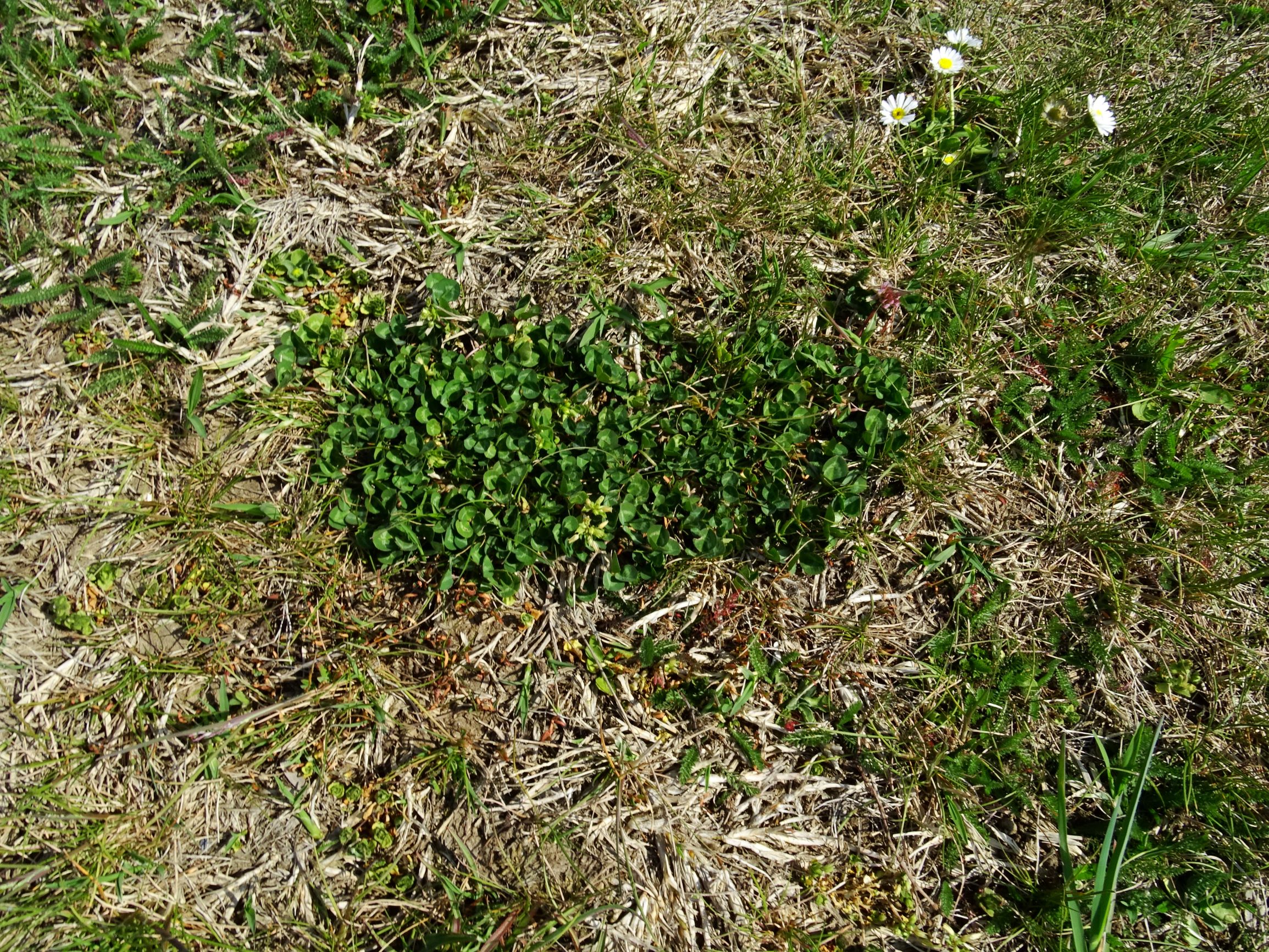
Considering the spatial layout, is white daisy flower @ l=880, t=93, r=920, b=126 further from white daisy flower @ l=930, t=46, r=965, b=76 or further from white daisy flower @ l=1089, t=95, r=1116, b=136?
white daisy flower @ l=1089, t=95, r=1116, b=136

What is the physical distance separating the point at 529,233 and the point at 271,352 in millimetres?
990

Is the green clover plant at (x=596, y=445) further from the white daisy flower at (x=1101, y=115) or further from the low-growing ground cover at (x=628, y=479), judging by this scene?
the white daisy flower at (x=1101, y=115)

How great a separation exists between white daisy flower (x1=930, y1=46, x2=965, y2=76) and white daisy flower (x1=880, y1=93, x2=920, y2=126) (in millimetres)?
139

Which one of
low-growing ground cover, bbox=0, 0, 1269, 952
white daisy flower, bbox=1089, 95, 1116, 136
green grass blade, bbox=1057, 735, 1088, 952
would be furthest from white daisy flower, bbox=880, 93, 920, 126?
green grass blade, bbox=1057, 735, 1088, 952

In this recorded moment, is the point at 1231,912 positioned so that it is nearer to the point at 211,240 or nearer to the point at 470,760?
the point at 470,760

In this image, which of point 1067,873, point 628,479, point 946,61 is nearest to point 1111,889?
point 1067,873

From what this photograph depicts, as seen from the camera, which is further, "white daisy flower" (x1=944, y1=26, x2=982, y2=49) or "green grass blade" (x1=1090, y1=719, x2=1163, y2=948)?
"white daisy flower" (x1=944, y1=26, x2=982, y2=49)

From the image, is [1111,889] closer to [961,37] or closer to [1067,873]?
[1067,873]

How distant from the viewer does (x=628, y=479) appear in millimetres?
2582

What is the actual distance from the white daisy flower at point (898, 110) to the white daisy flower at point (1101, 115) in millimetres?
644

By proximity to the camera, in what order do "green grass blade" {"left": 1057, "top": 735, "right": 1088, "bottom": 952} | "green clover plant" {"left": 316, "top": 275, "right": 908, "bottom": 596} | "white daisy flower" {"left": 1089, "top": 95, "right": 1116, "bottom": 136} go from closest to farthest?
"green grass blade" {"left": 1057, "top": 735, "right": 1088, "bottom": 952}
"green clover plant" {"left": 316, "top": 275, "right": 908, "bottom": 596}
"white daisy flower" {"left": 1089, "top": 95, "right": 1116, "bottom": 136}

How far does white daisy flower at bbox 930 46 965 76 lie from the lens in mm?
3008

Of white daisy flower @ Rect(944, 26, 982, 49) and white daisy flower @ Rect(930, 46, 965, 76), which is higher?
white daisy flower @ Rect(944, 26, 982, 49)

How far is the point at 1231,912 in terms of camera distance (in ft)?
8.05
